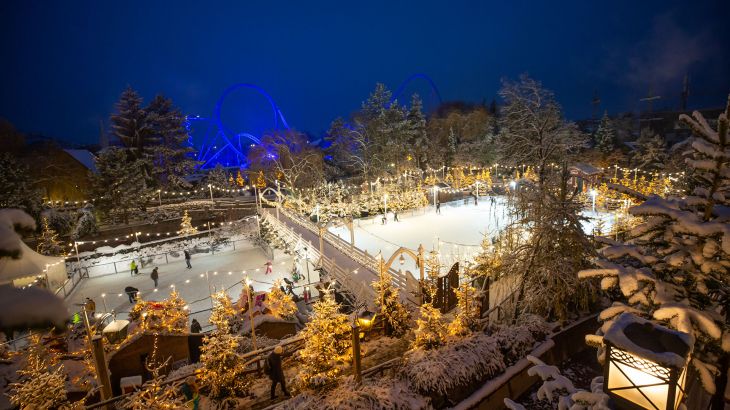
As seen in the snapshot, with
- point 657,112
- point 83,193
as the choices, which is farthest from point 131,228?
point 657,112

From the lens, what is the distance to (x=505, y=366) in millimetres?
6980

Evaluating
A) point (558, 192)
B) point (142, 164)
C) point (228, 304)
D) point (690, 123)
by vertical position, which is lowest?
point (228, 304)

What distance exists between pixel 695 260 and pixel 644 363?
158 cm

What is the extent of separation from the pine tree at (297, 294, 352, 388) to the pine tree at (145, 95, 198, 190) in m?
33.5

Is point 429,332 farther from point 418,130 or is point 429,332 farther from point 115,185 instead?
point 418,130

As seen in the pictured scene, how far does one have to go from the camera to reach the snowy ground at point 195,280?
14828 millimetres

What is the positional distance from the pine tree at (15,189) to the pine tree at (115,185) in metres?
3.48

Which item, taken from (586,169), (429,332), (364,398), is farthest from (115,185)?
(586,169)

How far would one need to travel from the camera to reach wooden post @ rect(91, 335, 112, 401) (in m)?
5.60

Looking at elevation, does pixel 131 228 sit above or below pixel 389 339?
above

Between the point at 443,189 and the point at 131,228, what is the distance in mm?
25668

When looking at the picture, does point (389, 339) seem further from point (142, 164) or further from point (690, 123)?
point (142, 164)

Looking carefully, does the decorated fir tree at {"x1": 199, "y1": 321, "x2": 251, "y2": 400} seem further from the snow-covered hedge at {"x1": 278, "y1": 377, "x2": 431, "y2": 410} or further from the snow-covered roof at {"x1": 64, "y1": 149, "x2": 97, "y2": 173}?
the snow-covered roof at {"x1": 64, "y1": 149, "x2": 97, "y2": 173}

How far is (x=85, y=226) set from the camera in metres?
22.8
